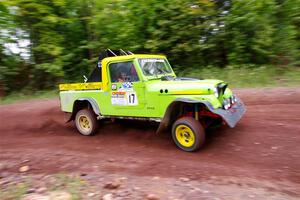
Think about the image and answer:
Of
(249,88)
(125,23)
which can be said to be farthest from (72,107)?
(125,23)

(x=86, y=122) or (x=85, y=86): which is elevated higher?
(x=85, y=86)

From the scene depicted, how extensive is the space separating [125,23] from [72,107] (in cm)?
753

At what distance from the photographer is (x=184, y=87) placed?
5.38 metres

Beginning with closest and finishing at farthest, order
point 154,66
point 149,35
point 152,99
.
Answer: point 152,99 < point 154,66 < point 149,35

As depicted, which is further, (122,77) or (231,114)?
(122,77)

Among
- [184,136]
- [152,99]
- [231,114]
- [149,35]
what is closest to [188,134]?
[184,136]

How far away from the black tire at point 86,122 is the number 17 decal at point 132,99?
127cm

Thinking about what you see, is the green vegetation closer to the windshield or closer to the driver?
the windshield

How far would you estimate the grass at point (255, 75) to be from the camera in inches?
401

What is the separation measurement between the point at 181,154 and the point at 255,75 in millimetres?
6978

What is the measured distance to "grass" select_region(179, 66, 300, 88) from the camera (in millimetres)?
10194

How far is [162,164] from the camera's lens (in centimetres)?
494

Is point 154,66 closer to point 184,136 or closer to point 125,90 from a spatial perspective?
point 125,90

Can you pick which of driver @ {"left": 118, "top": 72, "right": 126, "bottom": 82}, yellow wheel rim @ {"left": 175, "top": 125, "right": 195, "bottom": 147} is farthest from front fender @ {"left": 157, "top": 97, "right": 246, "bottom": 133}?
driver @ {"left": 118, "top": 72, "right": 126, "bottom": 82}
